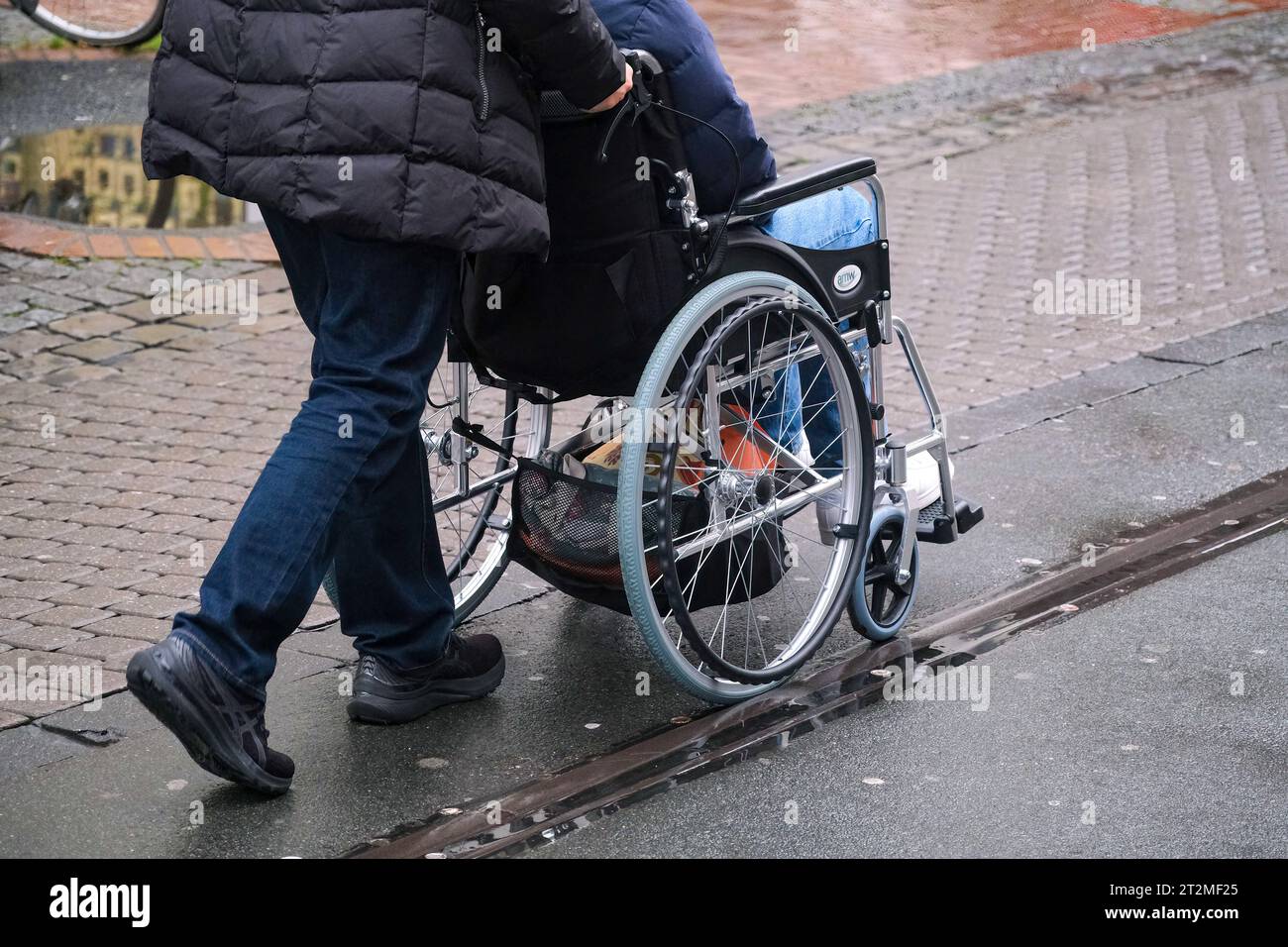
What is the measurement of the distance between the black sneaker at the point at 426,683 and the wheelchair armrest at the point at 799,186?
1.09 meters

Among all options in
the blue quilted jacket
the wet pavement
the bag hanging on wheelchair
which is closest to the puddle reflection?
the wet pavement

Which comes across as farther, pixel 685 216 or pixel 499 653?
pixel 499 653

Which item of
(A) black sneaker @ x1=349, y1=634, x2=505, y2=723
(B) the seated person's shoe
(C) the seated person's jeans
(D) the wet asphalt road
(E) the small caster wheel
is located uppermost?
(C) the seated person's jeans

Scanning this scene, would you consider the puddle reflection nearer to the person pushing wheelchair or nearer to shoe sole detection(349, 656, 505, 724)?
shoe sole detection(349, 656, 505, 724)

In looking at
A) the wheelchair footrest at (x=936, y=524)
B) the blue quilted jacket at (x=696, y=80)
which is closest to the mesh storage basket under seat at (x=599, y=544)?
the wheelchair footrest at (x=936, y=524)

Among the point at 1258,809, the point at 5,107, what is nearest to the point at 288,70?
the point at 1258,809

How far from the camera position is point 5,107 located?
9.02m

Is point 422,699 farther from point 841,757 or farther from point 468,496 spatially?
point 841,757

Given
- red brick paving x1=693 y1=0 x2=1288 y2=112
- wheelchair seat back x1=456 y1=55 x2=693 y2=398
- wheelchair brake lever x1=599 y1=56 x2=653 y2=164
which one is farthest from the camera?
red brick paving x1=693 y1=0 x2=1288 y2=112

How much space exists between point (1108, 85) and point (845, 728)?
7.78 metres

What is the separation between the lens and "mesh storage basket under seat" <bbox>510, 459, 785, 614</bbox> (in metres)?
3.77

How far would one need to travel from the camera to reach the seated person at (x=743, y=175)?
11.7 feet

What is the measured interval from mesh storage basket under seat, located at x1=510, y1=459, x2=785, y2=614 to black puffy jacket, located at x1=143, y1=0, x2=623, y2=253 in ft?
2.37
